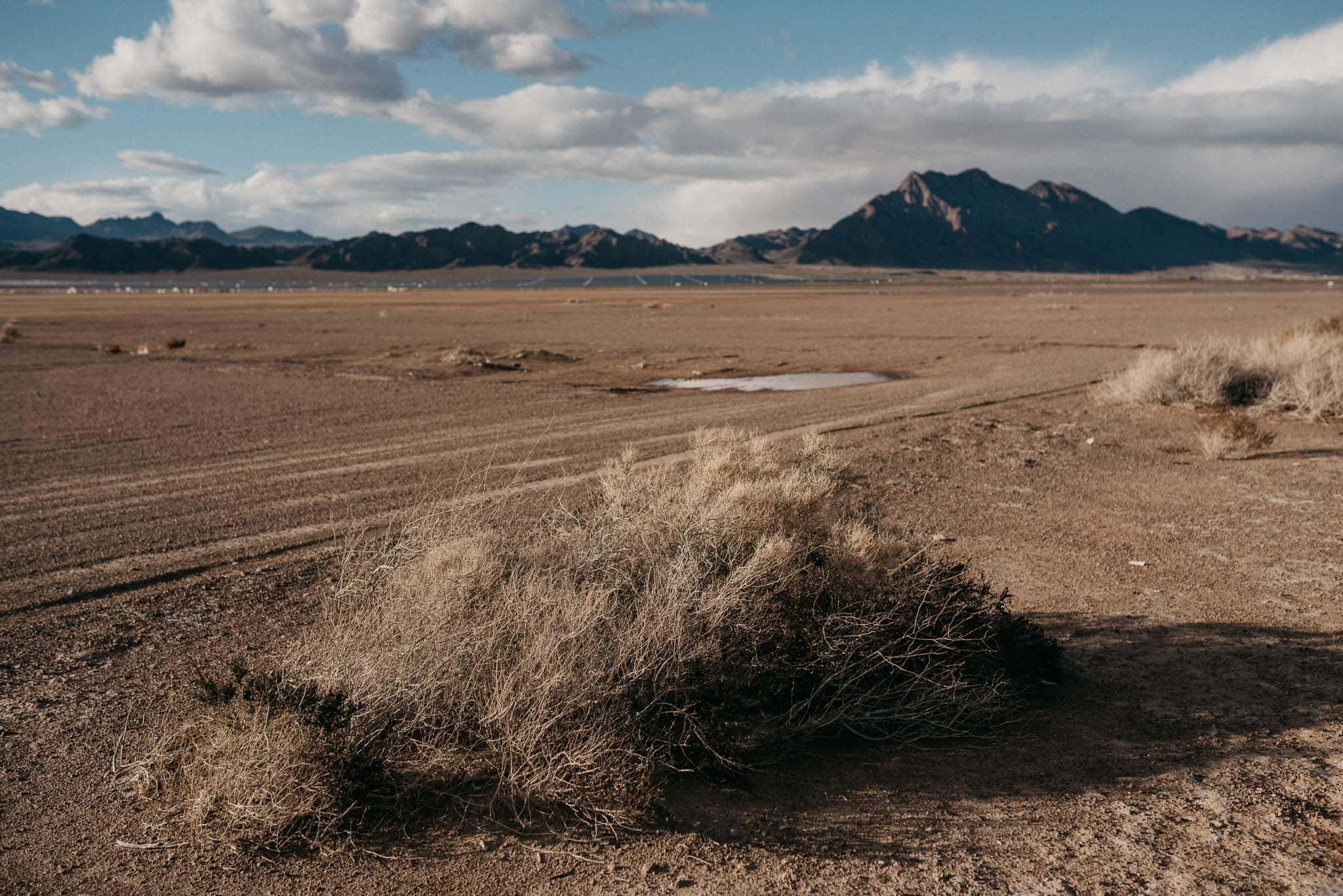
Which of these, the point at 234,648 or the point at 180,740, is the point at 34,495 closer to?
the point at 234,648

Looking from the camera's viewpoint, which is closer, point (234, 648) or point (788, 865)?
point (788, 865)

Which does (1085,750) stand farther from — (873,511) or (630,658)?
(630,658)

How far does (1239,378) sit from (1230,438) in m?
5.40

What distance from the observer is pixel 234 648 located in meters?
6.39

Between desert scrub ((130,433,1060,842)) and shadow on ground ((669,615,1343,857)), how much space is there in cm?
18

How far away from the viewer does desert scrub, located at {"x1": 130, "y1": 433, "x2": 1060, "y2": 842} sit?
14.4ft

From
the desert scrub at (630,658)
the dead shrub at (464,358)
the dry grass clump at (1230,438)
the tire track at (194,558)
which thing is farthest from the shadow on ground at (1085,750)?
the dead shrub at (464,358)

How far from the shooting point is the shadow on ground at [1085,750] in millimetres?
4430

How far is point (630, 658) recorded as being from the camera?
4746 millimetres

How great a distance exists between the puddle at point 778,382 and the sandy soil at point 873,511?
155cm

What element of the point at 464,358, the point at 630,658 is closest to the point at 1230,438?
the point at 630,658

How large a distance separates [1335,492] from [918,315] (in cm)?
4402

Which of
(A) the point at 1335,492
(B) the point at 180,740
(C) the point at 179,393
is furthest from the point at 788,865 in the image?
(C) the point at 179,393

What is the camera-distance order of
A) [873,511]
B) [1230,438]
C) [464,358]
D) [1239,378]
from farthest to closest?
[464,358] → [1239,378] → [1230,438] → [873,511]
